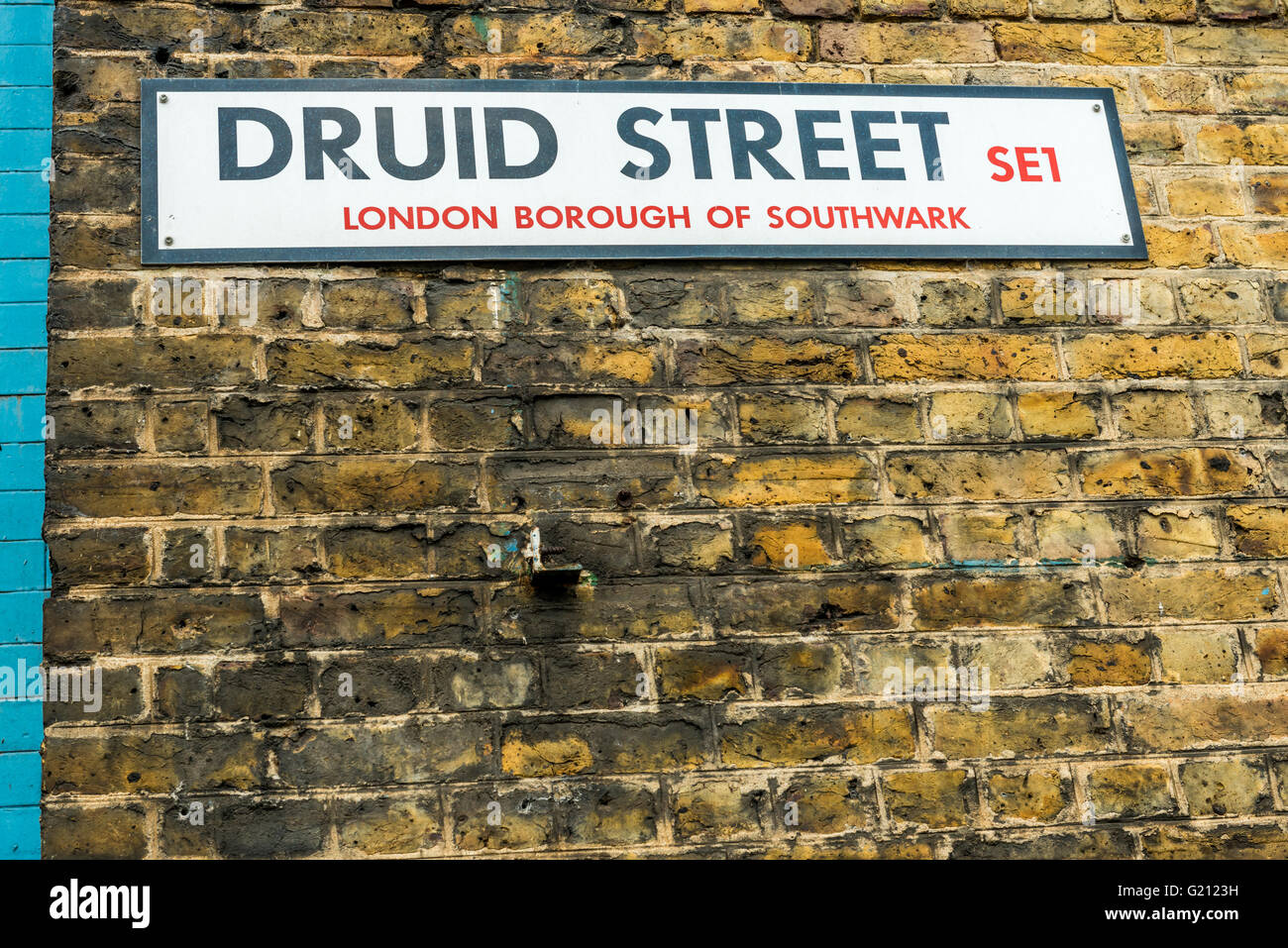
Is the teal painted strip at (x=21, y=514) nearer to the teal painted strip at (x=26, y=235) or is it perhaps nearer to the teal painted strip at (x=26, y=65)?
the teal painted strip at (x=26, y=235)

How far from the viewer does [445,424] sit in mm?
2043

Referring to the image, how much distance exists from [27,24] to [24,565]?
102cm

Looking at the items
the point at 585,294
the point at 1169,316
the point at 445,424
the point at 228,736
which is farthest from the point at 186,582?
the point at 1169,316

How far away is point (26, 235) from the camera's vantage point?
207cm

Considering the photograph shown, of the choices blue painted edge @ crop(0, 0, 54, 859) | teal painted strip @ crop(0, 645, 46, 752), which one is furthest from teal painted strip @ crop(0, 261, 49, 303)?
teal painted strip @ crop(0, 645, 46, 752)

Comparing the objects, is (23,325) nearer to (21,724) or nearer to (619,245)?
(21,724)

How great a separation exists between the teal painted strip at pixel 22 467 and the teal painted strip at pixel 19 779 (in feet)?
1.46

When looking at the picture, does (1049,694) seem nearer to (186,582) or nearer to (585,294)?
(585,294)

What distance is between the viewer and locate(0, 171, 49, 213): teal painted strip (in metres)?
2.08

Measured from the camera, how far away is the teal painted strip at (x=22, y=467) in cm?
196

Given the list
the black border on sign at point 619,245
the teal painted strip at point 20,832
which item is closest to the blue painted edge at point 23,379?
the teal painted strip at point 20,832

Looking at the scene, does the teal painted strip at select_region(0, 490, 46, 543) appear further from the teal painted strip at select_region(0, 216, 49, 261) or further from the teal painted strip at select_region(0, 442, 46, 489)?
the teal painted strip at select_region(0, 216, 49, 261)

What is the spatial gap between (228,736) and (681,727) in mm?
746

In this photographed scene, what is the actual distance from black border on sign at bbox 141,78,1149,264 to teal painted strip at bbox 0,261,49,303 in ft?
0.61
